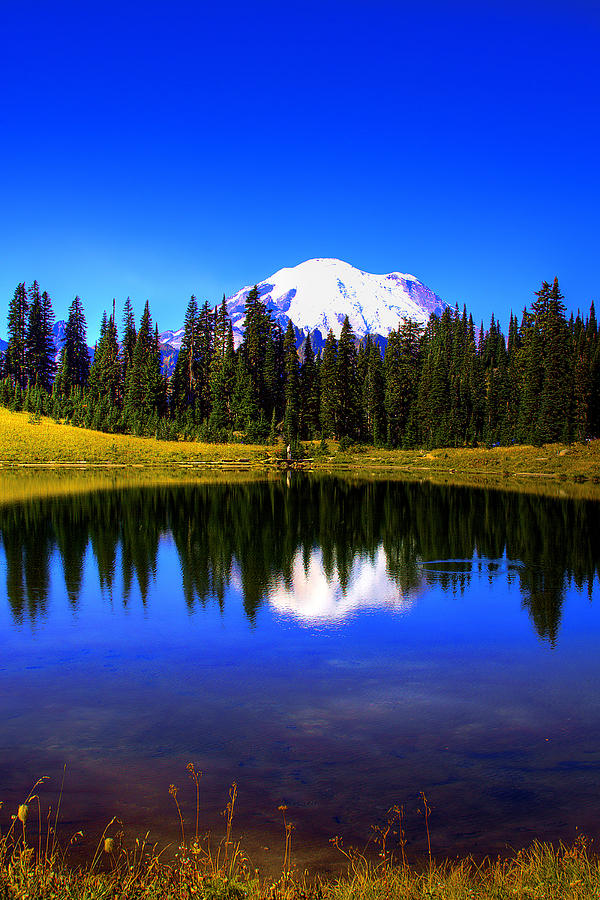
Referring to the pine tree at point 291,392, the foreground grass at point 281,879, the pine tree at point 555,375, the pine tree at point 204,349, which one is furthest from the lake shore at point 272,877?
the pine tree at point 204,349

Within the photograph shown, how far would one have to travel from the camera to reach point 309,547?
91.1 ft

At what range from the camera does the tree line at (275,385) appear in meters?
96.6

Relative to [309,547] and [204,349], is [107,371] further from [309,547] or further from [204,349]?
[309,547]

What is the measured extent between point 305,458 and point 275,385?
19376mm

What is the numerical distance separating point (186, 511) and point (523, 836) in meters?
32.0

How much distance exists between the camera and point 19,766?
9391 millimetres

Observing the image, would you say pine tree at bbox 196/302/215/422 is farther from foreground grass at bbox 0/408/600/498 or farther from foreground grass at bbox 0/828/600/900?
foreground grass at bbox 0/828/600/900

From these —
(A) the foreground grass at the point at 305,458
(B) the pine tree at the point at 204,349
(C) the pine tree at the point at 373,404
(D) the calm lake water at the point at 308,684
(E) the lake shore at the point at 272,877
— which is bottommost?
(D) the calm lake water at the point at 308,684

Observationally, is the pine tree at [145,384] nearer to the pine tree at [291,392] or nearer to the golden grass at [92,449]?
the golden grass at [92,449]

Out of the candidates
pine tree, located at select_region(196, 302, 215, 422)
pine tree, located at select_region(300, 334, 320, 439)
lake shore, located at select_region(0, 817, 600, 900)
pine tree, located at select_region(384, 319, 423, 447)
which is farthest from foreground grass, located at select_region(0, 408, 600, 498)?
lake shore, located at select_region(0, 817, 600, 900)

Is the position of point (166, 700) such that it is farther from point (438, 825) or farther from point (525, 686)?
point (525, 686)

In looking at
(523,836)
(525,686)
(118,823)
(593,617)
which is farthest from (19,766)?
(593,617)

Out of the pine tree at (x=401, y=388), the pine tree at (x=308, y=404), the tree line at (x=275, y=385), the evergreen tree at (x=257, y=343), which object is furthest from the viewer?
the pine tree at (x=308, y=404)

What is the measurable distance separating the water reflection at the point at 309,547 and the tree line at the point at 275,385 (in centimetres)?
5376
